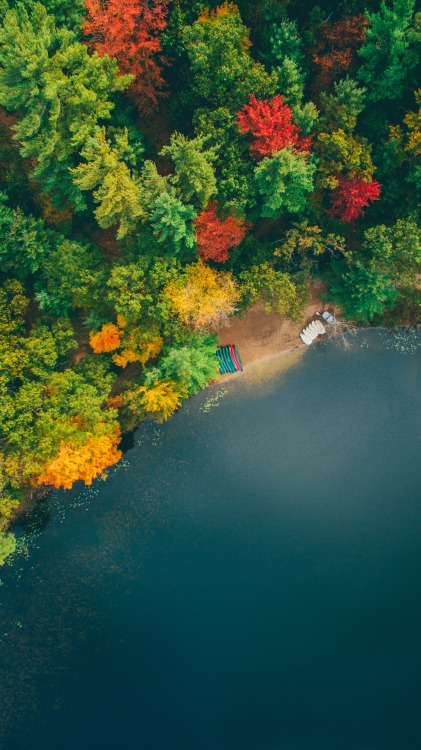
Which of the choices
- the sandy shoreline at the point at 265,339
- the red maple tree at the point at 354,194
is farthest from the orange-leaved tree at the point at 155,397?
the red maple tree at the point at 354,194

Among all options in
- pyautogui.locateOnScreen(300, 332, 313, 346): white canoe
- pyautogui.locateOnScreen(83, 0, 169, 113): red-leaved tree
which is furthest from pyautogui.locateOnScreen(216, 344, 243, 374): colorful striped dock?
pyautogui.locateOnScreen(83, 0, 169, 113): red-leaved tree

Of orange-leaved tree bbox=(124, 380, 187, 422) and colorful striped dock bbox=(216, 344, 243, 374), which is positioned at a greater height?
orange-leaved tree bbox=(124, 380, 187, 422)

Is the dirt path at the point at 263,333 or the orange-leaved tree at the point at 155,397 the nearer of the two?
the orange-leaved tree at the point at 155,397

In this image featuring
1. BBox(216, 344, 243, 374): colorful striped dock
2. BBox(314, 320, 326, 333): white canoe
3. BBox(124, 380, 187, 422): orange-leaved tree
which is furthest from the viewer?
BBox(314, 320, 326, 333): white canoe

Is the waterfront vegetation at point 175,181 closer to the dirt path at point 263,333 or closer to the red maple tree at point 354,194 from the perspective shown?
the red maple tree at point 354,194

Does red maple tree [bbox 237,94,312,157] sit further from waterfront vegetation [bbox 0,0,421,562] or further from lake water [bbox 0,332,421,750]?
lake water [bbox 0,332,421,750]

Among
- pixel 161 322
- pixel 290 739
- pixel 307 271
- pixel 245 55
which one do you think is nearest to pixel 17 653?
pixel 290 739

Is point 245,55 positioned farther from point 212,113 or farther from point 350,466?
point 350,466
